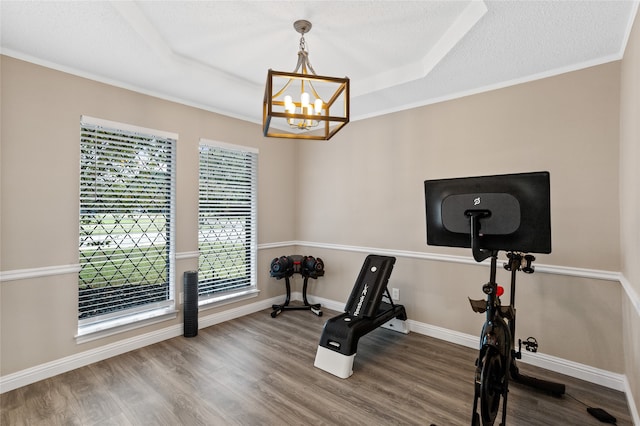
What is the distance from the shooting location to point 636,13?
188 cm

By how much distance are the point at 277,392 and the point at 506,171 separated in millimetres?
2800

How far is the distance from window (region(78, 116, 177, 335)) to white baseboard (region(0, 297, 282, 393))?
0.20m

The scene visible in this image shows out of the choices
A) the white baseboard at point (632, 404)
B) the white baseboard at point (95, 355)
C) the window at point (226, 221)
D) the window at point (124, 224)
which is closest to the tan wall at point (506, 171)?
the white baseboard at point (632, 404)

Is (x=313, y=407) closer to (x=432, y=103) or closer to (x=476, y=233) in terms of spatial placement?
(x=476, y=233)

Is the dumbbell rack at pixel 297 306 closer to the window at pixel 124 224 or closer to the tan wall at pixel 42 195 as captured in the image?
the window at pixel 124 224

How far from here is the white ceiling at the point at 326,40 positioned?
2035 mm

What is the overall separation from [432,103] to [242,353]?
3.28 meters

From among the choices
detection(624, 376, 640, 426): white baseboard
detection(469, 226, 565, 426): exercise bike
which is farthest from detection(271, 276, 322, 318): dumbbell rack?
detection(624, 376, 640, 426): white baseboard

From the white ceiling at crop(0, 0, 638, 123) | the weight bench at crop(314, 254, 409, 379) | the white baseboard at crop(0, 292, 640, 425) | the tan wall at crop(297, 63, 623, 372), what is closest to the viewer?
the white ceiling at crop(0, 0, 638, 123)

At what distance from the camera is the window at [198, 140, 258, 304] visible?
375 centimetres

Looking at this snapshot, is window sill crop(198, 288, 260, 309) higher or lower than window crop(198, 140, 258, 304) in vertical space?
lower

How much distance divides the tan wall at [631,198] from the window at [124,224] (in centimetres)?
384

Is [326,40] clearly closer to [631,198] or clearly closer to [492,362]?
[631,198]

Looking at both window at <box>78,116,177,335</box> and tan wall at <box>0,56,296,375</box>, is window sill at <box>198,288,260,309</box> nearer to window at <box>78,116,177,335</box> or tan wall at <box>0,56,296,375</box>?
window at <box>78,116,177,335</box>
